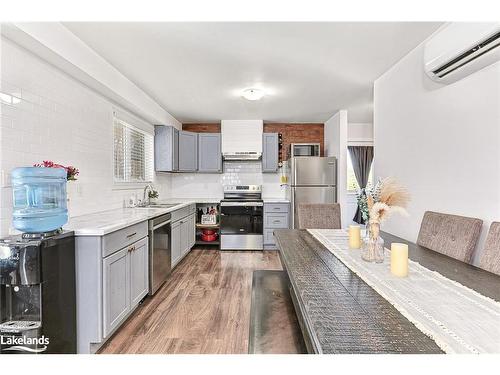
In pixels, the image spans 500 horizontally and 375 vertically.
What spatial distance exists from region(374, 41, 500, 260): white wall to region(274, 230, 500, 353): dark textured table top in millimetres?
584

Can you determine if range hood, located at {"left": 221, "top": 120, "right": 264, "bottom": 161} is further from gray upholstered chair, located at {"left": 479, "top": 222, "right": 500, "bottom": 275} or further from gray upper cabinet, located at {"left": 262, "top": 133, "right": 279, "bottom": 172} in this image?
gray upholstered chair, located at {"left": 479, "top": 222, "right": 500, "bottom": 275}

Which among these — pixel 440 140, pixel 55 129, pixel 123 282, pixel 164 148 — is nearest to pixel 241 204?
pixel 164 148

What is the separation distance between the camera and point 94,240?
2.03 m

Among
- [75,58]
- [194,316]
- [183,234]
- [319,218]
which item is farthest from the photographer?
[183,234]

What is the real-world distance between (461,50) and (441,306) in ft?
5.40

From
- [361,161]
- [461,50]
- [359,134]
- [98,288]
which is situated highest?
[359,134]

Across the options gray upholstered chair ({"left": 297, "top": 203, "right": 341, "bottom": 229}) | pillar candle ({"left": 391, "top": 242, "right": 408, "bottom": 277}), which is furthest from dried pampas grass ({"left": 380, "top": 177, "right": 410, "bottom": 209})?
gray upholstered chair ({"left": 297, "top": 203, "right": 341, "bottom": 229})

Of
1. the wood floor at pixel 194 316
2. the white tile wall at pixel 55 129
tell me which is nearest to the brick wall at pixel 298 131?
the wood floor at pixel 194 316

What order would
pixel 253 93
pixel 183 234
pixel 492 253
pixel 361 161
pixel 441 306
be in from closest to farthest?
pixel 441 306, pixel 492 253, pixel 253 93, pixel 183 234, pixel 361 161

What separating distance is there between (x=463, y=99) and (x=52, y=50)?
2.99 m

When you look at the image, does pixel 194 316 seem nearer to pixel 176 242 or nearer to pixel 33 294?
pixel 33 294

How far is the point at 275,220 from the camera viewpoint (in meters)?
5.16

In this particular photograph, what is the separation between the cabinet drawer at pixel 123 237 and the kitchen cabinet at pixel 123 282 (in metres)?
0.04

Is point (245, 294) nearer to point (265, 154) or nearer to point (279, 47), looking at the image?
point (279, 47)
